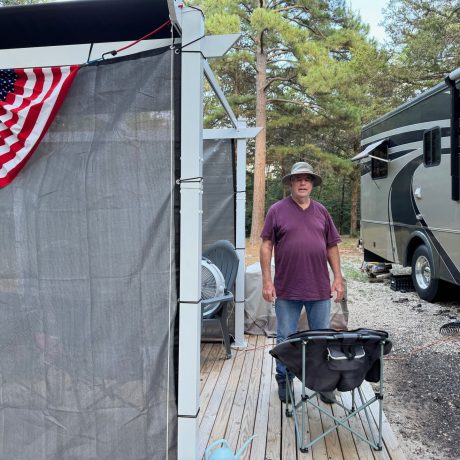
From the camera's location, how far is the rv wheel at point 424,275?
5.77 m

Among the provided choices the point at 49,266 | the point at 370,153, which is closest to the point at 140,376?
the point at 49,266

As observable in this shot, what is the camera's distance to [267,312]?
4.18 m

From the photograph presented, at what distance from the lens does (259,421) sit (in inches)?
100.0

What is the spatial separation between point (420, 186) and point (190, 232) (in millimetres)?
4917

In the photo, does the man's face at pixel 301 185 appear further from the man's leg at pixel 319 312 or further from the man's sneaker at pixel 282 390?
the man's sneaker at pixel 282 390

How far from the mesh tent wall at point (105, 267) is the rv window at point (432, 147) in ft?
14.8

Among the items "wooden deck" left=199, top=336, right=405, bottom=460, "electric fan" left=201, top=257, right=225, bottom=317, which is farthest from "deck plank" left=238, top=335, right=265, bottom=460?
"electric fan" left=201, top=257, right=225, bottom=317

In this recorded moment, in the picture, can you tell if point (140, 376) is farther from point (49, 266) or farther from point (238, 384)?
point (238, 384)

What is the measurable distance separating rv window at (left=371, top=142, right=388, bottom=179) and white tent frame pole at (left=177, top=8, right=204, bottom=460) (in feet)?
19.2

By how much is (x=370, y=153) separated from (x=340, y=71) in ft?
14.7

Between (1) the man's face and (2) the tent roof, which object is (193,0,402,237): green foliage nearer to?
(1) the man's face

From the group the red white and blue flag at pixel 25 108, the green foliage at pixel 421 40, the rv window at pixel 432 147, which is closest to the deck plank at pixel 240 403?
the red white and blue flag at pixel 25 108

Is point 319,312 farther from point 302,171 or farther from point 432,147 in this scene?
point 432,147

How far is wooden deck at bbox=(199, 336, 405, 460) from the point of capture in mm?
2234
